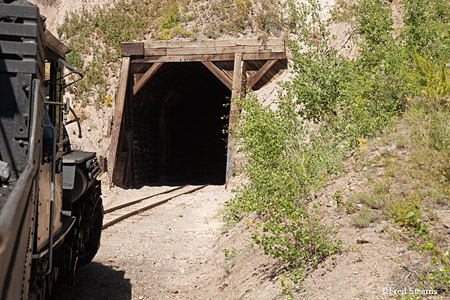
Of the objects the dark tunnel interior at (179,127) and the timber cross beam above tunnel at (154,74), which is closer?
the timber cross beam above tunnel at (154,74)

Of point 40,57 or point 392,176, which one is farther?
point 392,176

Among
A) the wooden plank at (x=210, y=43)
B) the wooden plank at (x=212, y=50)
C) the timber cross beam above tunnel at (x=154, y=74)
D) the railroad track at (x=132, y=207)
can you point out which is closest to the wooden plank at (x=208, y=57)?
the timber cross beam above tunnel at (x=154, y=74)

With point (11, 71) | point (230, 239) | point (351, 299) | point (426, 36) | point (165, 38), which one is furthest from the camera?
point (165, 38)

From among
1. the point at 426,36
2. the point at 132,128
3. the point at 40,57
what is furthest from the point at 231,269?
the point at 132,128

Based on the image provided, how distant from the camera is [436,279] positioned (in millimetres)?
4008

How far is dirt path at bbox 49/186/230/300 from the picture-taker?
6676 millimetres

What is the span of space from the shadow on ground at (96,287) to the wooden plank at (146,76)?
43.3ft

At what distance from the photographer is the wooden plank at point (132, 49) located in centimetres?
1959

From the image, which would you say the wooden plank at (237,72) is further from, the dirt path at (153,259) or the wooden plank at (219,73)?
the dirt path at (153,259)

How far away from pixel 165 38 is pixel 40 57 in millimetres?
19914

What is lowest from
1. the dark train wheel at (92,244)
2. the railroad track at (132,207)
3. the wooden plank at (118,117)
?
the railroad track at (132,207)

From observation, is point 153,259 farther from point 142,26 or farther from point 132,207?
point 142,26

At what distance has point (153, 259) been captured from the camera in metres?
8.42

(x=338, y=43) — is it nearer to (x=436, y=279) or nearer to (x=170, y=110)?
(x=170, y=110)
